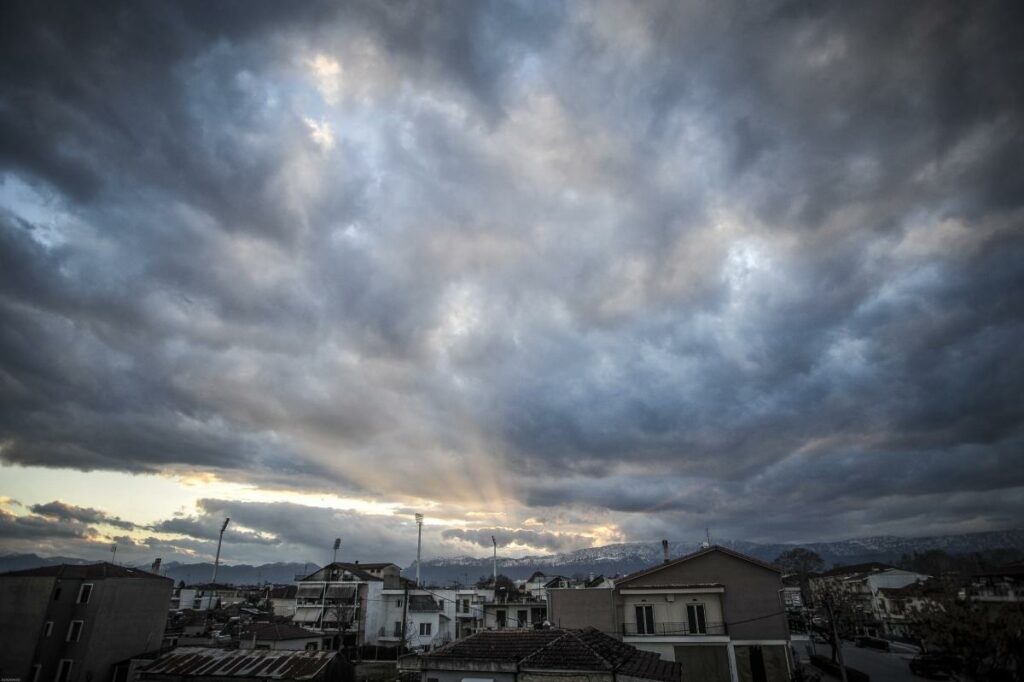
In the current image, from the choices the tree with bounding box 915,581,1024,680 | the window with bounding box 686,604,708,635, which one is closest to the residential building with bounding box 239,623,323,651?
the window with bounding box 686,604,708,635

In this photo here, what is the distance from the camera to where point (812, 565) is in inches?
5910

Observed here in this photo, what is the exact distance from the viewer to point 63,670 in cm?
3978

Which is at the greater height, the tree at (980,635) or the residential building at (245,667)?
the tree at (980,635)

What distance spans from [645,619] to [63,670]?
44.4 meters

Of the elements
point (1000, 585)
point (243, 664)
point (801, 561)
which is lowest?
point (243, 664)

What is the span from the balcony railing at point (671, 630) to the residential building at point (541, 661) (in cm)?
1699

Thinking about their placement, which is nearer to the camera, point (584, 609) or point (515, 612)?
point (584, 609)

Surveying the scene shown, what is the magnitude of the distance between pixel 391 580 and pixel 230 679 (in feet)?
155

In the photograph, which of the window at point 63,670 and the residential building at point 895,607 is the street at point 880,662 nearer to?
the residential building at point 895,607

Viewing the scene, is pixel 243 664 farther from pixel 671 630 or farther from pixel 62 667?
pixel 671 630

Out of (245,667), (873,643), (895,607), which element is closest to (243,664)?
(245,667)

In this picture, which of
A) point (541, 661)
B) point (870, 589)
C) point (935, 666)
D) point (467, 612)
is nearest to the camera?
point (541, 661)

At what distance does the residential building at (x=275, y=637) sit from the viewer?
159ft

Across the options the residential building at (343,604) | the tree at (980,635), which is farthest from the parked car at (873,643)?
the residential building at (343,604)
